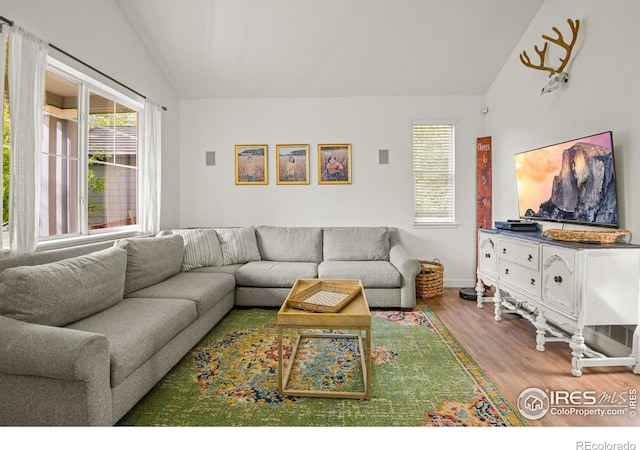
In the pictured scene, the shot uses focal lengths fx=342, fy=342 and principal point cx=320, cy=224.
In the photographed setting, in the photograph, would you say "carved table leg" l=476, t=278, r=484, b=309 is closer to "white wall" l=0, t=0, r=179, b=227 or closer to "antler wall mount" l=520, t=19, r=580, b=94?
"antler wall mount" l=520, t=19, r=580, b=94

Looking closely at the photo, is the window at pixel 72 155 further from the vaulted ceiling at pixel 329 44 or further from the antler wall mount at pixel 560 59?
the antler wall mount at pixel 560 59

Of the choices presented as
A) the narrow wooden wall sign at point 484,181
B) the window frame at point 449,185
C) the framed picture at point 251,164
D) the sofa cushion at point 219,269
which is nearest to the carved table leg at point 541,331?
the narrow wooden wall sign at point 484,181

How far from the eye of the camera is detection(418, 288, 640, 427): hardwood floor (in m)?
1.80

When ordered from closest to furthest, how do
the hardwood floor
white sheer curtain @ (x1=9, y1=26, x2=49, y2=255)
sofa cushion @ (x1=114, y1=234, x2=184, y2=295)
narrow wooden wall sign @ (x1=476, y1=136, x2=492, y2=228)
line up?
the hardwood floor
white sheer curtain @ (x1=9, y1=26, x2=49, y2=255)
sofa cushion @ (x1=114, y1=234, x2=184, y2=295)
narrow wooden wall sign @ (x1=476, y1=136, x2=492, y2=228)

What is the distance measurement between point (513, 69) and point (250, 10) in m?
2.88

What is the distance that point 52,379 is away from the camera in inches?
57.6

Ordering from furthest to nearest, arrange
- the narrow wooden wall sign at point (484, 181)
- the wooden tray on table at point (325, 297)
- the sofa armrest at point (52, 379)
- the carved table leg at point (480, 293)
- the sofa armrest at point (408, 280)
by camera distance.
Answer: the narrow wooden wall sign at point (484, 181)
the carved table leg at point (480, 293)
the sofa armrest at point (408, 280)
the wooden tray on table at point (325, 297)
the sofa armrest at point (52, 379)

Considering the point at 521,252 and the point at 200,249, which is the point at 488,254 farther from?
the point at 200,249

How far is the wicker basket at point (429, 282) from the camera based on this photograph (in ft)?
13.1

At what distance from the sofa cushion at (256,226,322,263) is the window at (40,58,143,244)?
1.52m

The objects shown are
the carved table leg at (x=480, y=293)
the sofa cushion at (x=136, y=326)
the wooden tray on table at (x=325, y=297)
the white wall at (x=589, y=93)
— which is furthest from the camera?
the carved table leg at (x=480, y=293)

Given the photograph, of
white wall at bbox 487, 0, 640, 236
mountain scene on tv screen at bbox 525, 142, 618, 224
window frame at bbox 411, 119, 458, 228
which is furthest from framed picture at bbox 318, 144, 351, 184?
mountain scene on tv screen at bbox 525, 142, 618, 224

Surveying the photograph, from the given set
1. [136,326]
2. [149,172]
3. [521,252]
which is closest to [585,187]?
[521,252]

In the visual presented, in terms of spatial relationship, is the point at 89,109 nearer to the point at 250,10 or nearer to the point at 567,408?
the point at 250,10
